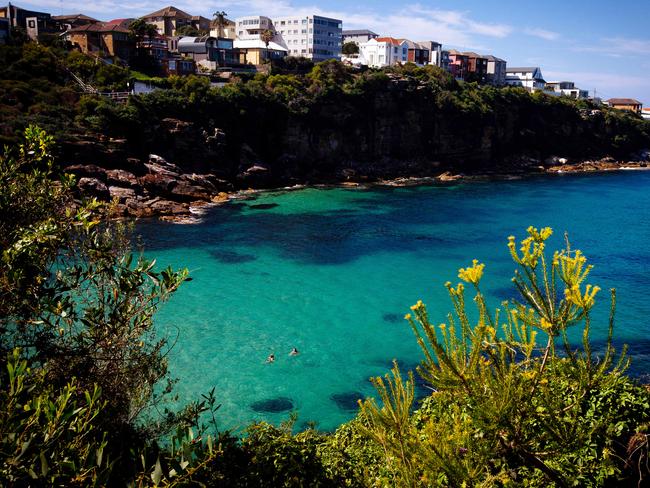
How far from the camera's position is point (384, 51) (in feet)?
414

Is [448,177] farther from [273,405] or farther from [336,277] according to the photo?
[273,405]

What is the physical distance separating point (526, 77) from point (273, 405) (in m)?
167

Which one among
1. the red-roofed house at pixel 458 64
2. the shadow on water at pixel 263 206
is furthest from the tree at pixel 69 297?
the red-roofed house at pixel 458 64

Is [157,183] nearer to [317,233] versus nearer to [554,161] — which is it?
[317,233]

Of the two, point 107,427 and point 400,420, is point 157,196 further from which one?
point 400,420

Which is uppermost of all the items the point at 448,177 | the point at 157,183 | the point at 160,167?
the point at 160,167

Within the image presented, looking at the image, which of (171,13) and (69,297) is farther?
(171,13)

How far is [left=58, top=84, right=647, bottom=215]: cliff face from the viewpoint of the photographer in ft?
198

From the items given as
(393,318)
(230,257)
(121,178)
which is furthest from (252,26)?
(393,318)

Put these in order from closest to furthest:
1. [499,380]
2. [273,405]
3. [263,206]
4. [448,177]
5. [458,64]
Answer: [499,380] < [273,405] < [263,206] < [448,177] < [458,64]

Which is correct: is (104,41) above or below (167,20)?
below

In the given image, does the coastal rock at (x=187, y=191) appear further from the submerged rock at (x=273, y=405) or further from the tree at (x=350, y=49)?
the tree at (x=350, y=49)

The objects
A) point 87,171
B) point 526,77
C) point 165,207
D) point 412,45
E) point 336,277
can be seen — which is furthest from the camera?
point 526,77

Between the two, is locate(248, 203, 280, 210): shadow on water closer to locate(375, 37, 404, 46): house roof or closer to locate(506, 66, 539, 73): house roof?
locate(375, 37, 404, 46): house roof
